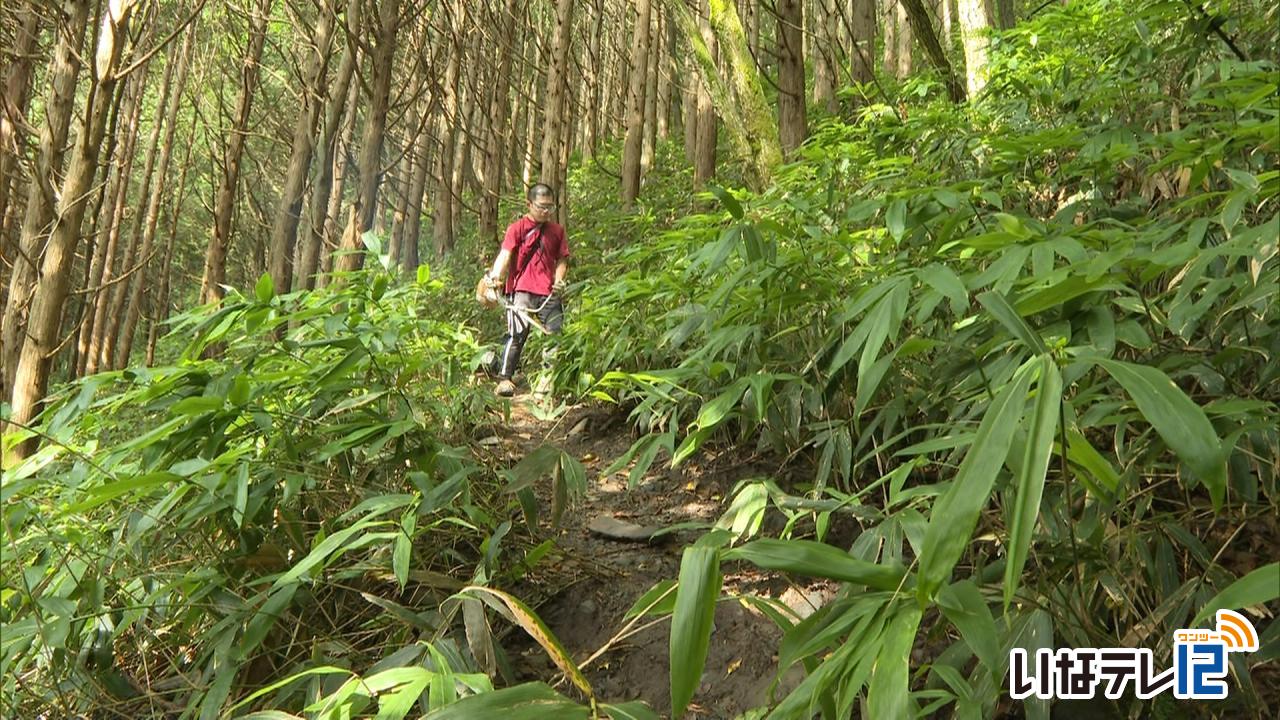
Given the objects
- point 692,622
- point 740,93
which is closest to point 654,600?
point 692,622

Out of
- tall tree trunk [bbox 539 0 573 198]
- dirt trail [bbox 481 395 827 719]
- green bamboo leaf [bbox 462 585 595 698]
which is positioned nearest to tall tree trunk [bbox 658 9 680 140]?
tall tree trunk [bbox 539 0 573 198]

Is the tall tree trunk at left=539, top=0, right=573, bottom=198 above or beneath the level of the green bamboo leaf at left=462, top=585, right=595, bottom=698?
above

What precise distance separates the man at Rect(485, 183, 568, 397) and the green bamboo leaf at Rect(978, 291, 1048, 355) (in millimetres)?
4379

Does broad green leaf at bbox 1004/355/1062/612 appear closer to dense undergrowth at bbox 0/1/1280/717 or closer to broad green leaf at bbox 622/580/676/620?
dense undergrowth at bbox 0/1/1280/717

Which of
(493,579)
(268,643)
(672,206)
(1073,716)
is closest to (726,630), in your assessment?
(493,579)

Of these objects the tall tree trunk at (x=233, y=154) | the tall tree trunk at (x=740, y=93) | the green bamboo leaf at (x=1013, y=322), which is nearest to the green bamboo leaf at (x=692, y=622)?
the green bamboo leaf at (x=1013, y=322)

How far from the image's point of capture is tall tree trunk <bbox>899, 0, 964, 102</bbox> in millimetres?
5117

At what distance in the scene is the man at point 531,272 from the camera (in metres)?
5.32

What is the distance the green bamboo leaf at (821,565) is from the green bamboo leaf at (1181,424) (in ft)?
1.29

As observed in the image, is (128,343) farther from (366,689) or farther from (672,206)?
(366,689)

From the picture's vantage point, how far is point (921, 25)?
212 inches

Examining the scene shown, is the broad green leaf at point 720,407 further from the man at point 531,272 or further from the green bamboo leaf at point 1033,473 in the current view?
the man at point 531,272

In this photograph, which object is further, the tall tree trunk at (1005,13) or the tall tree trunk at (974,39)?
the tall tree trunk at (1005,13)

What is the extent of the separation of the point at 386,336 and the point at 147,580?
2.95 ft
